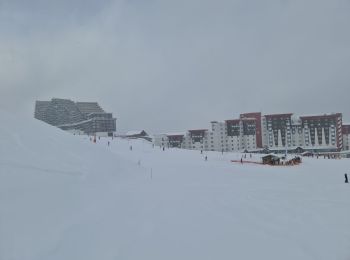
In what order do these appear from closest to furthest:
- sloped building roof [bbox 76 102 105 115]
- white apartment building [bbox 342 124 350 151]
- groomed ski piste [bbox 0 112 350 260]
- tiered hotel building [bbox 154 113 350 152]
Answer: groomed ski piste [bbox 0 112 350 260] → tiered hotel building [bbox 154 113 350 152] → white apartment building [bbox 342 124 350 151] → sloped building roof [bbox 76 102 105 115]

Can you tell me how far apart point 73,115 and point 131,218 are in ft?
493

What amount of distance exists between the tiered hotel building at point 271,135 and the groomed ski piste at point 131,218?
358 ft

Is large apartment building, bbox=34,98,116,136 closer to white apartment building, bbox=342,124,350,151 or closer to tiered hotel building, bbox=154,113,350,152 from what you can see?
tiered hotel building, bbox=154,113,350,152

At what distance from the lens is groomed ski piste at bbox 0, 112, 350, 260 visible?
8.61m

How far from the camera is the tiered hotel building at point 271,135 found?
12069 centimetres

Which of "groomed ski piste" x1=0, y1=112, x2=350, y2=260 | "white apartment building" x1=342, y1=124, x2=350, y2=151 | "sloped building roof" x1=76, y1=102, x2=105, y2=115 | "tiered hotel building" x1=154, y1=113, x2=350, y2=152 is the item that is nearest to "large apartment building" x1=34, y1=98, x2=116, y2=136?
"sloped building roof" x1=76, y1=102, x2=105, y2=115

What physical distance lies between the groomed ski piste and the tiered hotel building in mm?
109148

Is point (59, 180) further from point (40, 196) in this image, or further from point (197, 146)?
point (197, 146)

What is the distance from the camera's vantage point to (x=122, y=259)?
8.20 metres

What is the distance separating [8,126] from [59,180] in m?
6.27

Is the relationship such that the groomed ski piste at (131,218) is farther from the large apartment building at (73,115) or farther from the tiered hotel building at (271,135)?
the large apartment building at (73,115)

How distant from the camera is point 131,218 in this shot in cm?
1127

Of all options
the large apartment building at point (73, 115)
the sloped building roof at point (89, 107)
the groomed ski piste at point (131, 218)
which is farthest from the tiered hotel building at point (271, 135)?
the groomed ski piste at point (131, 218)

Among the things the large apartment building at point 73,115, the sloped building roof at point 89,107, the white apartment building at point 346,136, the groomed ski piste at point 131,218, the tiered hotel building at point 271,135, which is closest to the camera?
the groomed ski piste at point 131,218
